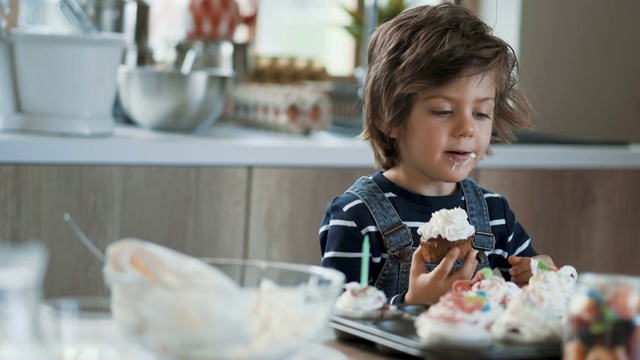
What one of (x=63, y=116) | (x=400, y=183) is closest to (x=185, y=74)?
(x=63, y=116)

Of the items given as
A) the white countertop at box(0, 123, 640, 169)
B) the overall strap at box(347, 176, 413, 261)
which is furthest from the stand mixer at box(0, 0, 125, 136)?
the overall strap at box(347, 176, 413, 261)

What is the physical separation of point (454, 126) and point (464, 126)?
2 cm

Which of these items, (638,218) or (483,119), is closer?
(483,119)

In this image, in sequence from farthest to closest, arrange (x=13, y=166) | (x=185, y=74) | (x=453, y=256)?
(x=185, y=74)
(x=13, y=166)
(x=453, y=256)

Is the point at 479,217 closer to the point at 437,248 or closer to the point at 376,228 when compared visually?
the point at 376,228

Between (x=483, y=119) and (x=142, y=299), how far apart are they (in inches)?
31.7

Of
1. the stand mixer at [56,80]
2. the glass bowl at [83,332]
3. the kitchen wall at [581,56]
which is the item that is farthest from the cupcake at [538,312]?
the kitchen wall at [581,56]

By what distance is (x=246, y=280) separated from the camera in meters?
1.05

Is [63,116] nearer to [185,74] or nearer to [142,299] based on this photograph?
[185,74]

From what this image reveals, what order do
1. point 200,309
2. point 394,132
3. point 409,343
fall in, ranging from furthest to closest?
1. point 394,132
2. point 409,343
3. point 200,309

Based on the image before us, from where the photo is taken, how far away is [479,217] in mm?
1646

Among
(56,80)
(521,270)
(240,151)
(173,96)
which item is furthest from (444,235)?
(173,96)

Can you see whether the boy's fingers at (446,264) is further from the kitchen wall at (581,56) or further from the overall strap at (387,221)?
the kitchen wall at (581,56)

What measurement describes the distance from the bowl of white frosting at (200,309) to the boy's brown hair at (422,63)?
674 mm
